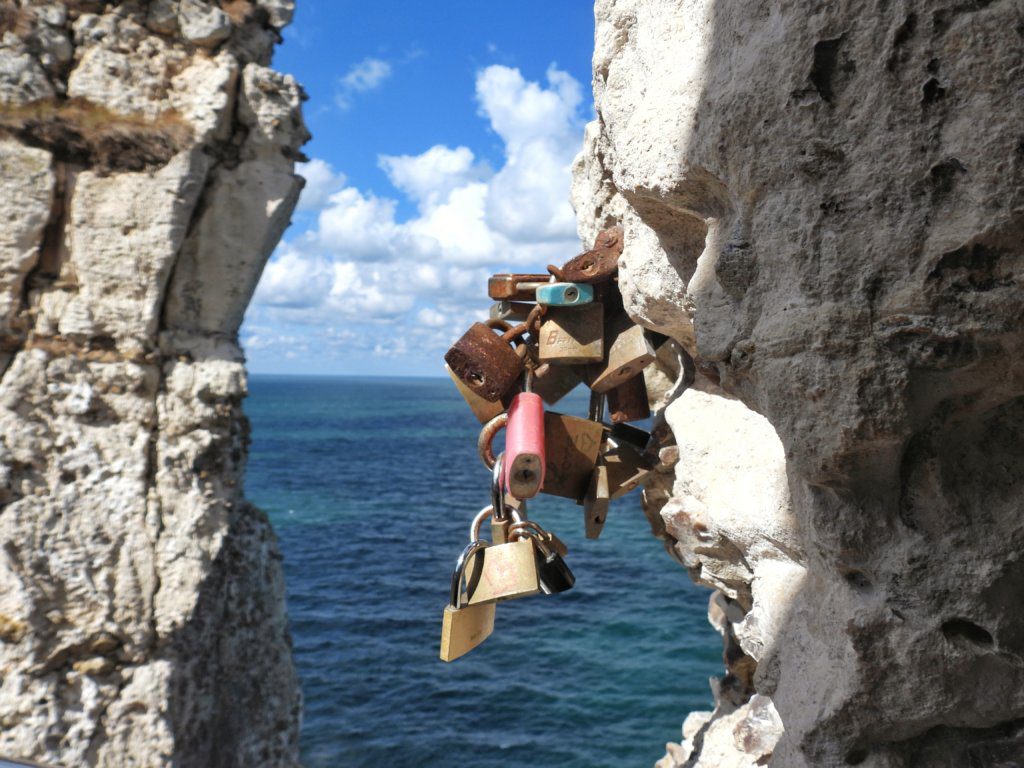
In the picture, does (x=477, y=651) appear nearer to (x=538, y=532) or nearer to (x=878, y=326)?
(x=538, y=532)

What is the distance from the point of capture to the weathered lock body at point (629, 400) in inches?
95.7

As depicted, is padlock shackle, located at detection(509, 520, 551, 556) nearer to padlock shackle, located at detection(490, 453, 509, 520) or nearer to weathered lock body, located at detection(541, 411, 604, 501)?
padlock shackle, located at detection(490, 453, 509, 520)

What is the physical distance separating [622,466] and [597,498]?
0.13 meters

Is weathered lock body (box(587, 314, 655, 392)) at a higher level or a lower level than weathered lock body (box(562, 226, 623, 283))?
lower

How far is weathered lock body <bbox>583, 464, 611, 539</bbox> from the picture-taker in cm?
225

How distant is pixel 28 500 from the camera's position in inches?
231

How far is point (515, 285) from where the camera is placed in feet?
7.48

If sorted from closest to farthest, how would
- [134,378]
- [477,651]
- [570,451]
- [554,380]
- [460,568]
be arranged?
[460,568], [570,451], [554,380], [134,378], [477,651]

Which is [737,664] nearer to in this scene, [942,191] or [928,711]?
[928,711]

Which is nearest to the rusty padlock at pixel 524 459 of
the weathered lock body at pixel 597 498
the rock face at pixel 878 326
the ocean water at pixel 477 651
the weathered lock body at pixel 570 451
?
the weathered lock body at pixel 570 451

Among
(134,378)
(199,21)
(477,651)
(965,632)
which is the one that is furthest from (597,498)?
(477,651)

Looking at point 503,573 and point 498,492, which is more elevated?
point 498,492

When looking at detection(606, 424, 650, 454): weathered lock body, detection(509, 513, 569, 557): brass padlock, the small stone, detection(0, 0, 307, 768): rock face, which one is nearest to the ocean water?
detection(0, 0, 307, 768): rock face

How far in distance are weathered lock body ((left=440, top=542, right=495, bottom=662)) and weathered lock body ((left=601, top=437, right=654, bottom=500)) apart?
52 cm
